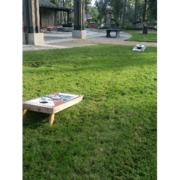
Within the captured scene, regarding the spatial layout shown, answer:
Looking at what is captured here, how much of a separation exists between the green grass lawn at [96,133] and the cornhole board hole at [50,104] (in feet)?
0.59

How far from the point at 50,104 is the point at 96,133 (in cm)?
108

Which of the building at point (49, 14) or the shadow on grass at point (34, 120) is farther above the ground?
the building at point (49, 14)

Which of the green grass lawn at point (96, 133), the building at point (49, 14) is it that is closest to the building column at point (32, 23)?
the green grass lawn at point (96, 133)

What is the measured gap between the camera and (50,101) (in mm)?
4098

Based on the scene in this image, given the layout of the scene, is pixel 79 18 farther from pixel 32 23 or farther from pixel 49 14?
pixel 49 14

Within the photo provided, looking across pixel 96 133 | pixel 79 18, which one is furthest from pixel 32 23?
pixel 96 133

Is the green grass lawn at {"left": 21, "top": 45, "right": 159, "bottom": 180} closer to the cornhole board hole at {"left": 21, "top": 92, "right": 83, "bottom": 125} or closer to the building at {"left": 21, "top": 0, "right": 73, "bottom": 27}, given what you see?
the cornhole board hole at {"left": 21, "top": 92, "right": 83, "bottom": 125}

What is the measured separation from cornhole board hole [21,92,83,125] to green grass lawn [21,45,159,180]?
179mm

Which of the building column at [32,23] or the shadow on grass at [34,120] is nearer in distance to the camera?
the shadow on grass at [34,120]

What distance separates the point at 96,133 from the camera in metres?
3.41

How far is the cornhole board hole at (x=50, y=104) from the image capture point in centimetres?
366

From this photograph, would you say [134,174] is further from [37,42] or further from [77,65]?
[37,42]

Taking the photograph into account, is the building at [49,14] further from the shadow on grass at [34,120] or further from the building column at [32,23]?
the shadow on grass at [34,120]
